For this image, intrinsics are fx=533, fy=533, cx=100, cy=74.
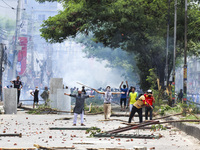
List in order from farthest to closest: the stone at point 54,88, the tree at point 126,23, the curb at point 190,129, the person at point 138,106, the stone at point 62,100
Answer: the tree at point 126,23, the stone at point 54,88, the stone at point 62,100, the person at point 138,106, the curb at point 190,129

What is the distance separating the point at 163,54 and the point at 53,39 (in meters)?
9.24

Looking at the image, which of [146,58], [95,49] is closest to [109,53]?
[95,49]

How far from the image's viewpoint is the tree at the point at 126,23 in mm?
35688

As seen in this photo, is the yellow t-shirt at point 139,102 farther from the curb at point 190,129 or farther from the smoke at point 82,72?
the smoke at point 82,72

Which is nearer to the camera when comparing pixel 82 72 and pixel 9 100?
pixel 9 100

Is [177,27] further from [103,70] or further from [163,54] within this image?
[103,70]

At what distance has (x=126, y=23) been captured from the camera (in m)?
36.1

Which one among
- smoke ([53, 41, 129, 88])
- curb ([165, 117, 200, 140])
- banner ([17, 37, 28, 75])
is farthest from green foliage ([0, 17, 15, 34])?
curb ([165, 117, 200, 140])

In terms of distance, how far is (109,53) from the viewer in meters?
90.4

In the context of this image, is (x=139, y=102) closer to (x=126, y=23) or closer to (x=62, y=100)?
(x=62, y=100)

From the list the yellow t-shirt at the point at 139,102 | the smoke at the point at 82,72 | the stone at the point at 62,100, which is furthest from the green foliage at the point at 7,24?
the yellow t-shirt at the point at 139,102

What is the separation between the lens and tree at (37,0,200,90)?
117 feet

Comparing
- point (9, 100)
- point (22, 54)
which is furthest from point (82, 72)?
point (9, 100)

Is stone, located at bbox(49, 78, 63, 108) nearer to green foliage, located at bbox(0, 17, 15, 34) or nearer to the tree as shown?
the tree
